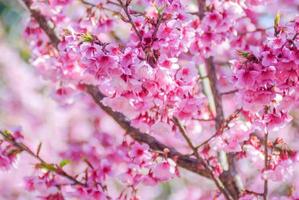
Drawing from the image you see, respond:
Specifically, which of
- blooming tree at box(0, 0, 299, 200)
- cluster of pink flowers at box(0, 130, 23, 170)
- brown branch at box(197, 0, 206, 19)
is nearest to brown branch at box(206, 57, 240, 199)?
blooming tree at box(0, 0, 299, 200)

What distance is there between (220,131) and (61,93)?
1.17 metres

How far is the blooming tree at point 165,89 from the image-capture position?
254 centimetres

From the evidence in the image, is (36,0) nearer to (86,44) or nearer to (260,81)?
Result: (86,44)

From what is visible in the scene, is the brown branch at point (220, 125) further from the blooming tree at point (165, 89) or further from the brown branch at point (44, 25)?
the brown branch at point (44, 25)

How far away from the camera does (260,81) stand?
2545 mm

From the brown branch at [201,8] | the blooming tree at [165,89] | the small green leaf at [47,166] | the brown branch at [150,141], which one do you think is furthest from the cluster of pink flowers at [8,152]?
the brown branch at [201,8]

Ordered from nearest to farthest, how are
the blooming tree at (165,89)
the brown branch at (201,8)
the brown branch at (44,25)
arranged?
1. the blooming tree at (165,89)
2. the brown branch at (201,8)
3. the brown branch at (44,25)

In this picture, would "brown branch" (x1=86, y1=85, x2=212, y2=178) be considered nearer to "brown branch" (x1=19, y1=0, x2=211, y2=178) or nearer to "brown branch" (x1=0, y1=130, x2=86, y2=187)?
"brown branch" (x1=19, y1=0, x2=211, y2=178)

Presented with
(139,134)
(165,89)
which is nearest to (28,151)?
(139,134)

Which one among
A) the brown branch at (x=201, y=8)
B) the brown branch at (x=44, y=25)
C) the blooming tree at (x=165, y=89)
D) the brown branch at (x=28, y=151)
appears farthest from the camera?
the brown branch at (x=44, y=25)

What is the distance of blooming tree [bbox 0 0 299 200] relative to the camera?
2535 millimetres

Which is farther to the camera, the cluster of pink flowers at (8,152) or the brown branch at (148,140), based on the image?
the brown branch at (148,140)

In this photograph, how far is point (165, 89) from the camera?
2.62m

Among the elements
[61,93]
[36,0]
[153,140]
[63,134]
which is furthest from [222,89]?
[63,134]
